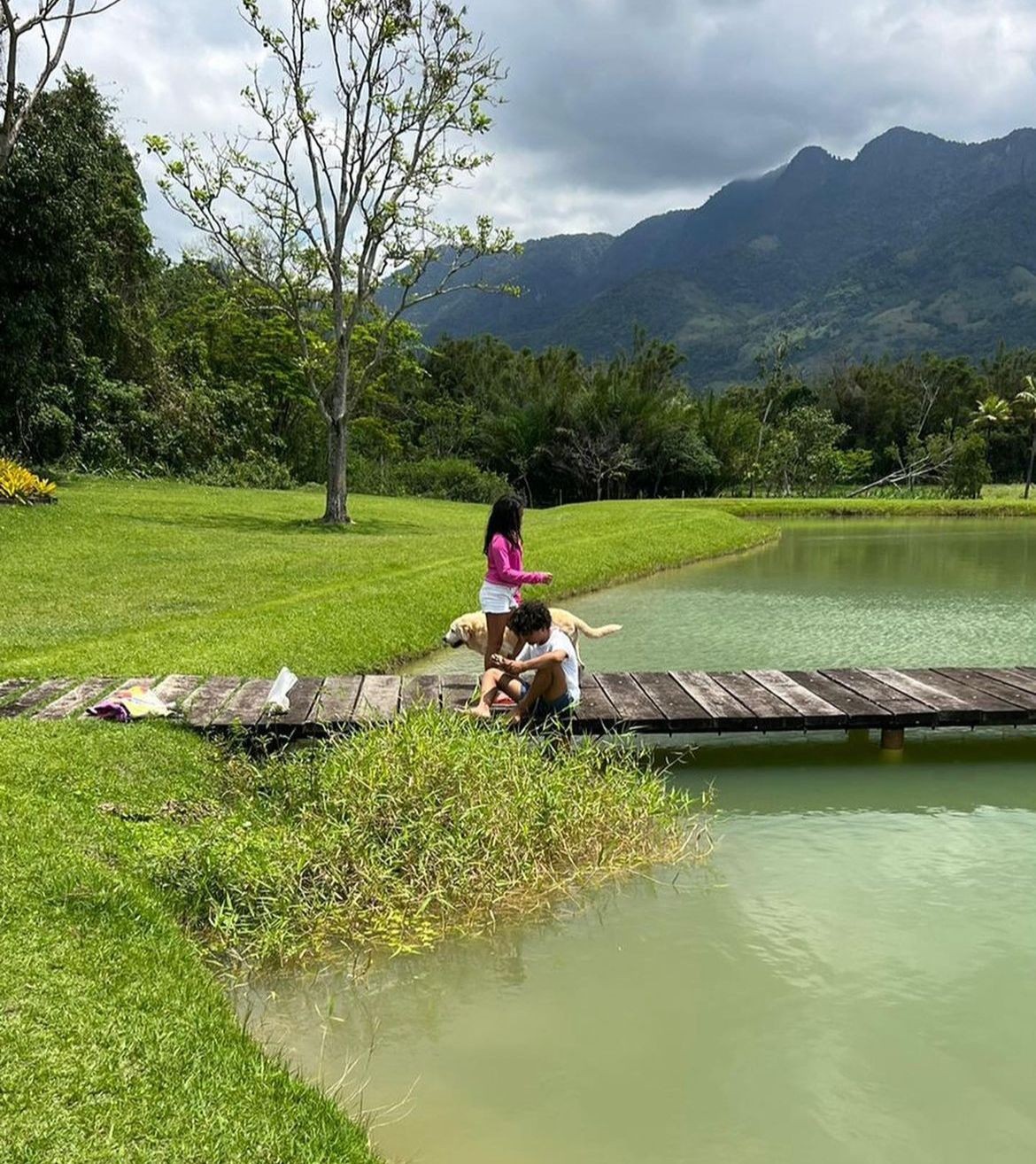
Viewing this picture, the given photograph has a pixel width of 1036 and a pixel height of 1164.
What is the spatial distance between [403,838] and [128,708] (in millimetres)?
2588

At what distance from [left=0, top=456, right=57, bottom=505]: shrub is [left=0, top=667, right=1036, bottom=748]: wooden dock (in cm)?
1229

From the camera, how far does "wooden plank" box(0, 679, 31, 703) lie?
23.1 feet

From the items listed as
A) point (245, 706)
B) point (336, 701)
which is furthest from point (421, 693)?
point (245, 706)

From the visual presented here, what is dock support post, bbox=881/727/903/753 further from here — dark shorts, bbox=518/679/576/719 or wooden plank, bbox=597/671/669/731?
dark shorts, bbox=518/679/576/719

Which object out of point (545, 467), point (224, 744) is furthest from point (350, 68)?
point (545, 467)

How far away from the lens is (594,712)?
23.0 feet

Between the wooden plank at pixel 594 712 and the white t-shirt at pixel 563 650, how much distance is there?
0.65 ft

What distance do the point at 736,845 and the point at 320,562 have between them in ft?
36.6

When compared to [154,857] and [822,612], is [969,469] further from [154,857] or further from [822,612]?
[154,857]

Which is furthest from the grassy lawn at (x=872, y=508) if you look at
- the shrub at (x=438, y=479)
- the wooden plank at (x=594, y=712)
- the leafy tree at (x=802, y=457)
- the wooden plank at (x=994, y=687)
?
the wooden plank at (x=594, y=712)

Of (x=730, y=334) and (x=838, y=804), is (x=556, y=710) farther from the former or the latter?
(x=730, y=334)

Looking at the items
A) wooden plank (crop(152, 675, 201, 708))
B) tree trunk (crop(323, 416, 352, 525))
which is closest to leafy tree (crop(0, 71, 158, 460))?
tree trunk (crop(323, 416, 352, 525))

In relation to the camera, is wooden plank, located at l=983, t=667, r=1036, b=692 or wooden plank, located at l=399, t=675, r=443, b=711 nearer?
wooden plank, located at l=399, t=675, r=443, b=711

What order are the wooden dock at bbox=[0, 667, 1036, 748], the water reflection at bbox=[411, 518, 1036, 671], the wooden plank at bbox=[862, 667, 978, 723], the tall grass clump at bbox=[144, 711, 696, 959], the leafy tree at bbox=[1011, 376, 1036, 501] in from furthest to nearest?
1. the leafy tree at bbox=[1011, 376, 1036, 501]
2. the water reflection at bbox=[411, 518, 1036, 671]
3. the wooden plank at bbox=[862, 667, 978, 723]
4. the wooden dock at bbox=[0, 667, 1036, 748]
5. the tall grass clump at bbox=[144, 711, 696, 959]
